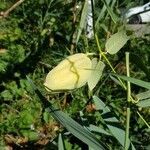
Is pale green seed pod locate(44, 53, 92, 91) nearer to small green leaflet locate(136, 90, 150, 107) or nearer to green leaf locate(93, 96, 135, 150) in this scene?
small green leaflet locate(136, 90, 150, 107)

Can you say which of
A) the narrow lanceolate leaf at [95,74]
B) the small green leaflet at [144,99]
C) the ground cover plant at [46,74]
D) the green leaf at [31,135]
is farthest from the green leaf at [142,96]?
the green leaf at [31,135]

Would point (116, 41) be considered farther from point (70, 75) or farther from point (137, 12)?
point (137, 12)

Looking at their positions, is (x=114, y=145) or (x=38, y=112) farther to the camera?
(x=38, y=112)

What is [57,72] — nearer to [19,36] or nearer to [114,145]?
[114,145]

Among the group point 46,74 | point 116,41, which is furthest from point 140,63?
point 46,74

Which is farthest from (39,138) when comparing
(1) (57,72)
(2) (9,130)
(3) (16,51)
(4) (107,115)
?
(1) (57,72)
